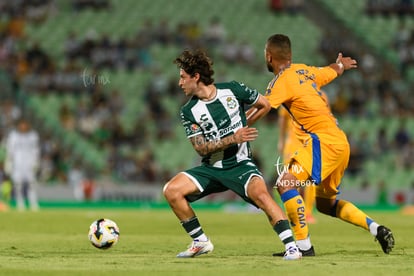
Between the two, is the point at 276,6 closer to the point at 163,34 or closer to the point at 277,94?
the point at 163,34

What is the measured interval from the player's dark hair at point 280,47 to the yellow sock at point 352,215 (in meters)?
1.86

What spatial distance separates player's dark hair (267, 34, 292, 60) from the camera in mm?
10695

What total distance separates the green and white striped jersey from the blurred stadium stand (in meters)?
16.9

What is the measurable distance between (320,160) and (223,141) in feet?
4.70

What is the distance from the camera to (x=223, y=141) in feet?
32.3

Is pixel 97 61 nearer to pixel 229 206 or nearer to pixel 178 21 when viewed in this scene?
pixel 178 21

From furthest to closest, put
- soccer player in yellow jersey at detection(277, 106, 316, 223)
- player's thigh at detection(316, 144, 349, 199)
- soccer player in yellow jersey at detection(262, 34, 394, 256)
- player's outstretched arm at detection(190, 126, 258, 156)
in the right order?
soccer player in yellow jersey at detection(277, 106, 316, 223), player's thigh at detection(316, 144, 349, 199), soccer player in yellow jersey at detection(262, 34, 394, 256), player's outstretched arm at detection(190, 126, 258, 156)

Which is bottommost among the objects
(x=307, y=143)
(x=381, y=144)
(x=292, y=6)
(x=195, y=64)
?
(x=381, y=144)

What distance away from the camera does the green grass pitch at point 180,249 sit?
28.7 ft

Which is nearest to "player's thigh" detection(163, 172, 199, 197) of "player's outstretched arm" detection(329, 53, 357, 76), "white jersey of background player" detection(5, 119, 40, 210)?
"player's outstretched arm" detection(329, 53, 357, 76)

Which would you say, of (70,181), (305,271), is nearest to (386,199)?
(70,181)

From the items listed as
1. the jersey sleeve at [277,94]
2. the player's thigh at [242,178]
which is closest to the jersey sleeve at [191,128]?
the player's thigh at [242,178]

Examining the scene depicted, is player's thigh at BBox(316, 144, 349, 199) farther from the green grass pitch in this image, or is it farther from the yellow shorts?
the green grass pitch

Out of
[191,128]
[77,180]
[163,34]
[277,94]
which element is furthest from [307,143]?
[163,34]
